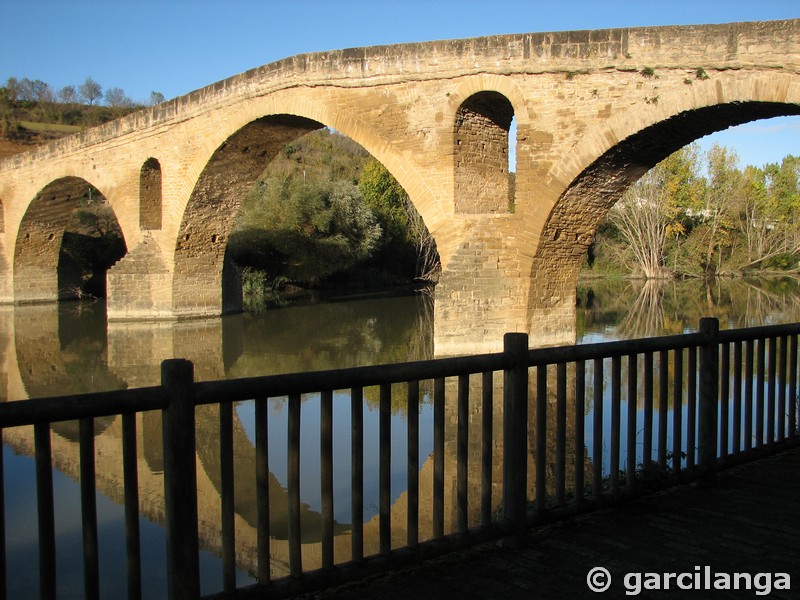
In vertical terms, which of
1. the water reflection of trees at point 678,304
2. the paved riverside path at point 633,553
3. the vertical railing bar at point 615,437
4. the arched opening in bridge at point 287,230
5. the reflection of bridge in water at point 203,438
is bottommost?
the reflection of bridge in water at point 203,438

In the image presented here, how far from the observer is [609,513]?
11.9ft

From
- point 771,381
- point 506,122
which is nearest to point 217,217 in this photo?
point 506,122

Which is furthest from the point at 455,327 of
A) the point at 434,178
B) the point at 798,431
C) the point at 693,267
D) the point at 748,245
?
the point at 748,245

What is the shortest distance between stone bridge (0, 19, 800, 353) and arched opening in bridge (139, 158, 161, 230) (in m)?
1.41

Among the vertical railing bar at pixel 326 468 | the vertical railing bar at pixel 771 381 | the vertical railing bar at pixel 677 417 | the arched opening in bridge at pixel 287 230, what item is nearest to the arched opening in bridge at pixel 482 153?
the arched opening in bridge at pixel 287 230

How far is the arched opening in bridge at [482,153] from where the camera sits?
12438 millimetres

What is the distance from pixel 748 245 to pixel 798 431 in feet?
110

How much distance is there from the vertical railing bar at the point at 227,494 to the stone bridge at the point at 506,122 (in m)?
8.52

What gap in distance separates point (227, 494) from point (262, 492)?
0.12m

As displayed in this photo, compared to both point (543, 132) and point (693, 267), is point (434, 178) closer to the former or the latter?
point (543, 132)

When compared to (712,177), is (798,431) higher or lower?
lower

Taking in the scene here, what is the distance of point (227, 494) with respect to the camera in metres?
2.69

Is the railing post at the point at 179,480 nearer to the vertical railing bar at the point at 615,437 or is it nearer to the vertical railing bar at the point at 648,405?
the vertical railing bar at the point at 615,437

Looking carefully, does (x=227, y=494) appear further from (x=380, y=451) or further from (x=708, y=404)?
(x=708, y=404)
